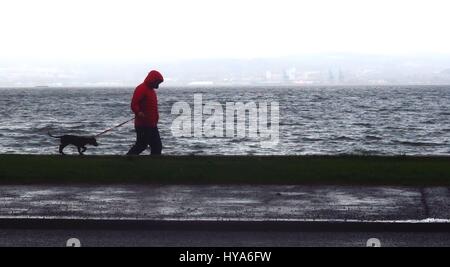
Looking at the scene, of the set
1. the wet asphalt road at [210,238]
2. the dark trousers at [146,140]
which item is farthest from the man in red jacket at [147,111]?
the wet asphalt road at [210,238]

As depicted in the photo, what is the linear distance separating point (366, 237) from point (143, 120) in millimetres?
7765

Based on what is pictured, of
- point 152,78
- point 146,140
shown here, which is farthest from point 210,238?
point 146,140

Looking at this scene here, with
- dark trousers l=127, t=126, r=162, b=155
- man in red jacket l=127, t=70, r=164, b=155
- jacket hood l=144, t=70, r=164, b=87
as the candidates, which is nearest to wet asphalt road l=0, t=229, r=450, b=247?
man in red jacket l=127, t=70, r=164, b=155

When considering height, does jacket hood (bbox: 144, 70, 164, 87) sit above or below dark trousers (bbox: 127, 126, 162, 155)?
above

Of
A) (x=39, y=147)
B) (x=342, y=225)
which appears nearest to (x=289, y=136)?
(x=39, y=147)

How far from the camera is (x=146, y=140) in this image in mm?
15711

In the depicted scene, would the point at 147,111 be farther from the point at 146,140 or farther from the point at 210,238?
the point at 210,238

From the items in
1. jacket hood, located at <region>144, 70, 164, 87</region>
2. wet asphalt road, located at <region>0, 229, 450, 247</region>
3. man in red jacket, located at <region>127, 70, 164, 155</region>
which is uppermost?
jacket hood, located at <region>144, 70, 164, 87</region>

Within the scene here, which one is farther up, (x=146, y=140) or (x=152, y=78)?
(x=152, y=78)

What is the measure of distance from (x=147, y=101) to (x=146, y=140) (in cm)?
82

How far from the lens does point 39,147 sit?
3538 centimetres

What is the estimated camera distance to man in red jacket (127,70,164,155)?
49.9ft

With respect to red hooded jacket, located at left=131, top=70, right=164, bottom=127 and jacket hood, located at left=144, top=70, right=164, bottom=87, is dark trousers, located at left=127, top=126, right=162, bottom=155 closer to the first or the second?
red hooded jacket, located at left=131, top=70, right=164, bottom=127
